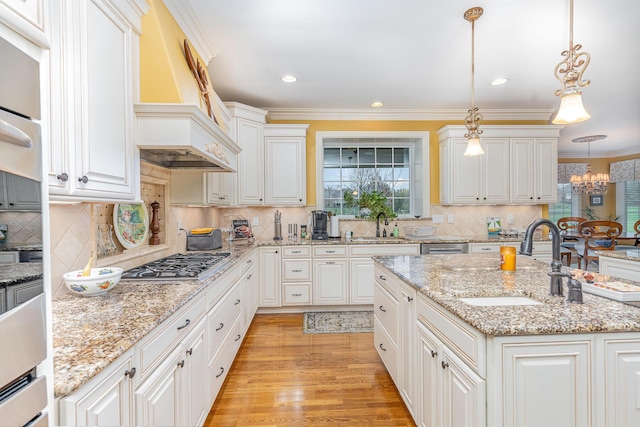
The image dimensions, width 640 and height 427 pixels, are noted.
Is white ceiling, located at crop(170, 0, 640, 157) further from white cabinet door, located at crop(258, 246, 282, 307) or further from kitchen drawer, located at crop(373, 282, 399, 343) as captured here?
kitchen drawer, located at crop(373, 282, 399, 343)

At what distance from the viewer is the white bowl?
1.38 metres

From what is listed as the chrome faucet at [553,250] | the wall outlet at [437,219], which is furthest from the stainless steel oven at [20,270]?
the wall outlet at [437,219]

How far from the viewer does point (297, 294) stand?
379cm

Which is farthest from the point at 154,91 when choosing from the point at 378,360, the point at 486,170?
the point at 486,170

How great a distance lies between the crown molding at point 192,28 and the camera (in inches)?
82.4

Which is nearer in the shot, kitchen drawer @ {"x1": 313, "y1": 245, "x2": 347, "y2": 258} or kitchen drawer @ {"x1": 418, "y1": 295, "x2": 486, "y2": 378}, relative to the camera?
kitchen drawer @ {"x1": 418, "y1": 295, "x2": 486, "y2": 378}

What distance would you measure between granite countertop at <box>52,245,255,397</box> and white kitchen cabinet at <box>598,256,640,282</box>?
315cm

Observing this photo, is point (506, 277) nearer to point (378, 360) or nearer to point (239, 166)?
point (378, 360)

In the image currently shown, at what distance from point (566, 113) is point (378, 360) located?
2.17 m

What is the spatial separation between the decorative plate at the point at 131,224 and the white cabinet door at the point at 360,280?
2.29 metres

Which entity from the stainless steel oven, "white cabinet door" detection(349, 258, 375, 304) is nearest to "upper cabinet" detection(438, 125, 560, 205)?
"white cabinet door" detection(349, 258, 375, 304)

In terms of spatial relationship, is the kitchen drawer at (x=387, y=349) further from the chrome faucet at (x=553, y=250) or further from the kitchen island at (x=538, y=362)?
the chrome faucet at (x=553, y=250)

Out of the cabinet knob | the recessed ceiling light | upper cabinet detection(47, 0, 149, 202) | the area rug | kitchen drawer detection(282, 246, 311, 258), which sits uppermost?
the recessed ceiling light

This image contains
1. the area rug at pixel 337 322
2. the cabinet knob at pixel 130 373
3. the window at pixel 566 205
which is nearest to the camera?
the cabinet knob at pixel 130 373
